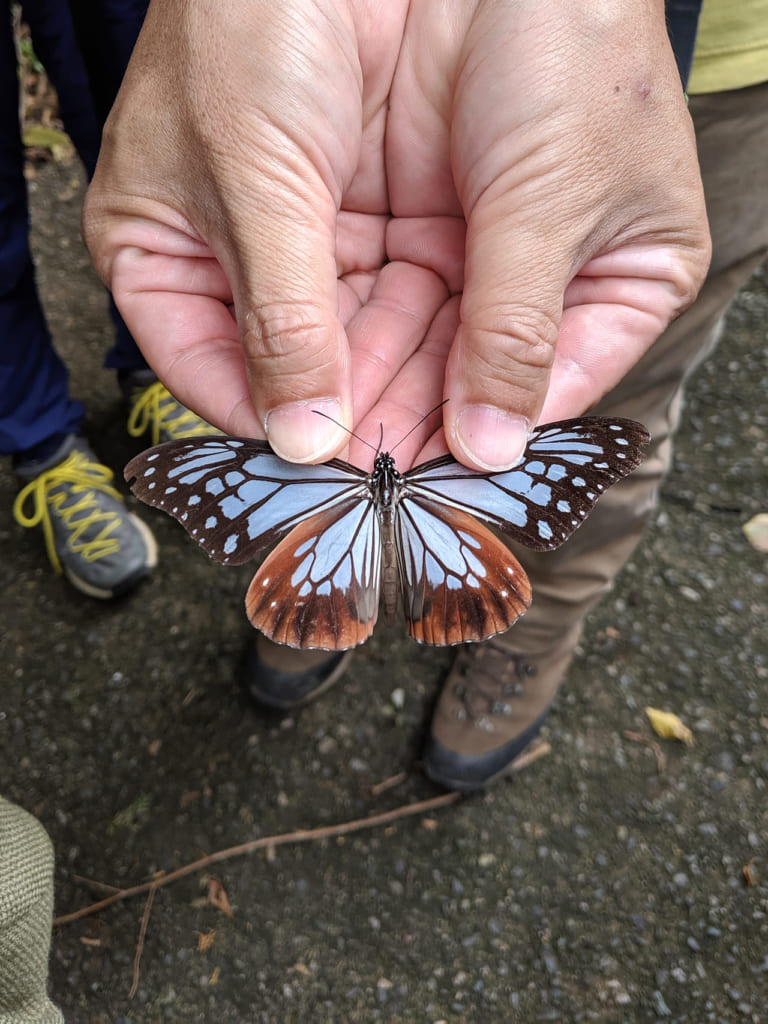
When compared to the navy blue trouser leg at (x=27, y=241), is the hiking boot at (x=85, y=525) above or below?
below

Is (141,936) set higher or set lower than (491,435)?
lower

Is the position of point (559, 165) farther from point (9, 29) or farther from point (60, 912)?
point (60, 912)

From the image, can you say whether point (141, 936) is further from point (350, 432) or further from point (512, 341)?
point (512, 341)

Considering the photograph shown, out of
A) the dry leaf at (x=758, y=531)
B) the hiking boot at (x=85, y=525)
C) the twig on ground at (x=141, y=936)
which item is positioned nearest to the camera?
the twig on ground at (x=141, y=936)

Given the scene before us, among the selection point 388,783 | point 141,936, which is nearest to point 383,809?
point 388,783

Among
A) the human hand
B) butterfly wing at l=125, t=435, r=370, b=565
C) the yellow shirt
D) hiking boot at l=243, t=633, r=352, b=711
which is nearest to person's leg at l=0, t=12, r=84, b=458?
the human hand

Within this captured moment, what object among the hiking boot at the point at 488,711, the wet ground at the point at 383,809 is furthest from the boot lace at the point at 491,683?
the wet ground at the point at 383,809

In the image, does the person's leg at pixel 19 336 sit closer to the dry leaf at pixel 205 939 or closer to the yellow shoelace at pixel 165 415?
the yellow shoelace at pixel 165 415
